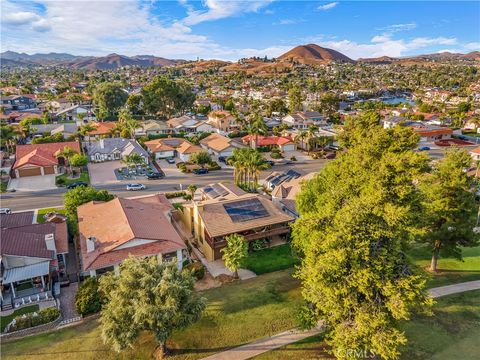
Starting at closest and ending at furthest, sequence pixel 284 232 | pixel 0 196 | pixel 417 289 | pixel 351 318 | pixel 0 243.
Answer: pixel 417 289 → pixel 351 318 → pixel 0 243 → pixel 284 232 → pixel 0 196

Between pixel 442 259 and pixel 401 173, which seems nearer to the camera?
pixel 401 173

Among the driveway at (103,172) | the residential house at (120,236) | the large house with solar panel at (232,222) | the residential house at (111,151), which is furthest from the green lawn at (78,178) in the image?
the large house with solar panel at (232,222)

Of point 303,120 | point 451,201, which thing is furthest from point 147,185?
point 303,120

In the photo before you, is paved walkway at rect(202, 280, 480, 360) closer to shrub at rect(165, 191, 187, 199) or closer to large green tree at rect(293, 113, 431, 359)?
large green tree at rect(293, 113, 431, 359)

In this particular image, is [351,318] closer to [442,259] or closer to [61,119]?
[442,259]

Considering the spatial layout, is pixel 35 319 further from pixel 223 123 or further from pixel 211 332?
pixel 223 123

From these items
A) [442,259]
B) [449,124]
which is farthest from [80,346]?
[449,124]

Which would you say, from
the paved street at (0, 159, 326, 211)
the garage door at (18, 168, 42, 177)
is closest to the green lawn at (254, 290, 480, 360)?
the paved street at (0, 159, 326, 211)

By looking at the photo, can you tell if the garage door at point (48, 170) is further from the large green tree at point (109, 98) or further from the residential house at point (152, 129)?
the large green tree at point (109, 98)
